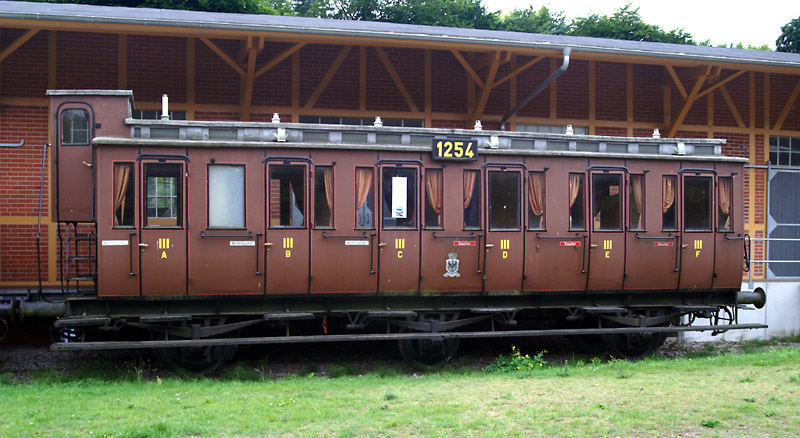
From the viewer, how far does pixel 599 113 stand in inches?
604

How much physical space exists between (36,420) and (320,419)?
2.94 meters

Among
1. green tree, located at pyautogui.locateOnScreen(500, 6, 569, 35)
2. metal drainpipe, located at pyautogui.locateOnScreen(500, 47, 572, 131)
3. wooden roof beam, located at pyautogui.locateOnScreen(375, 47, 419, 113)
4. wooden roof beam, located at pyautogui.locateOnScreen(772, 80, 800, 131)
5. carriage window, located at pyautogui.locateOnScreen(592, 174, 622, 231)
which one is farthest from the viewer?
green tree, located at pyautogui.locateOnScreen(500, 6, 569, 35)

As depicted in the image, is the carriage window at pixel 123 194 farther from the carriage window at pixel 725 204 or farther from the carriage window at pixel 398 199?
the carriage window at pixel 725 204

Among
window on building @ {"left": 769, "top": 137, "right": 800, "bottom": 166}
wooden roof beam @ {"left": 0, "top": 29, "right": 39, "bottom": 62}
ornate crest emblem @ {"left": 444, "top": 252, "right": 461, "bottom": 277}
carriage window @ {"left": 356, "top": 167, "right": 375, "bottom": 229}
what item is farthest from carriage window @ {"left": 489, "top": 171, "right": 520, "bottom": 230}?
window on building @ {"left": 769, "top": 137, "right": 800, "bottom": 166}

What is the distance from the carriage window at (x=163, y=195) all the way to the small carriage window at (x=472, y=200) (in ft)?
13.9

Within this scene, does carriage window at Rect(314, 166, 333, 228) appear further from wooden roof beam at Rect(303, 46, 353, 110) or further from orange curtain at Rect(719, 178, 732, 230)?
orange curtain at Rect(719, 178, 732, 230)

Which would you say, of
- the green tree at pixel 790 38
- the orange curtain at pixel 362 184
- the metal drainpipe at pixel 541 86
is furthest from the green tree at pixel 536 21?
the orange curtain at pixel 362 184

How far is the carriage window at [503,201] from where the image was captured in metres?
10.6

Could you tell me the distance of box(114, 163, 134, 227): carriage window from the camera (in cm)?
941

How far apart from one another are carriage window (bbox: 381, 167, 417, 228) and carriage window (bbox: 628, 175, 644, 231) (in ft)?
12.1

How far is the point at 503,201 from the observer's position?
1070 cm

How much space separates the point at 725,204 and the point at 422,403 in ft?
23.1

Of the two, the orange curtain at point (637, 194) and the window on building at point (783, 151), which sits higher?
the window on building at point (783, 151)

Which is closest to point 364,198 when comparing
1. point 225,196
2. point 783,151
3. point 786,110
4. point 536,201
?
point 225,196
